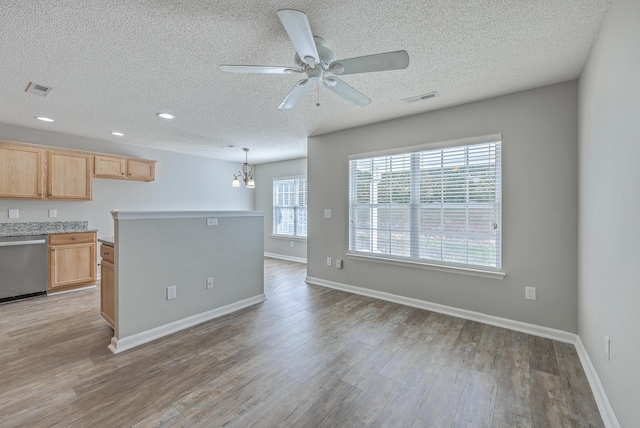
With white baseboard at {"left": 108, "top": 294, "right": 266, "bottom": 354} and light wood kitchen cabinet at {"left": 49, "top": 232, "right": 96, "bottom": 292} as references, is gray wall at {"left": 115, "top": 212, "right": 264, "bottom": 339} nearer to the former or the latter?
white baseboard at {"left": 108, "top": 294, "right": 266, "bottom": 354}

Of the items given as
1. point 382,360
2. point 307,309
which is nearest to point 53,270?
point 307,309

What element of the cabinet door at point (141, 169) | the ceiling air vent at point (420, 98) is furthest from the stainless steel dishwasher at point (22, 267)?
the ceiling air vent at point (420, 98)

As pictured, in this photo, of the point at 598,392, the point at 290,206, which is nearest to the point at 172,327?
the point at 598,392

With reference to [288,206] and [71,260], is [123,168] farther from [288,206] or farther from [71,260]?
[288,206]

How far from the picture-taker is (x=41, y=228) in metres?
4.29

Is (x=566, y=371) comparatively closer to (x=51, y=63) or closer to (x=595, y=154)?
(x=595, y=154)

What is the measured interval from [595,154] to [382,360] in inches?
88.7

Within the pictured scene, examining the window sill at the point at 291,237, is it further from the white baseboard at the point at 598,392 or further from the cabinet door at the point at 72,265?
the white baseboard at the point at 598,392

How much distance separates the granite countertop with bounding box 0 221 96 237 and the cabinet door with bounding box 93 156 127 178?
2.97 feet

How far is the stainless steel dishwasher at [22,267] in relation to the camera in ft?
12.0

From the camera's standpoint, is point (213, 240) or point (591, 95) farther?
point (213, 240)

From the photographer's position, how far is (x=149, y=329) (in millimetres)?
2631

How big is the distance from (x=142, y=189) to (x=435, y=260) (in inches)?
216

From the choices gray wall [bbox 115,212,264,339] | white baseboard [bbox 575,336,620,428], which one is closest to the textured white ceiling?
gray wall [bbox 115,212,264,339]
